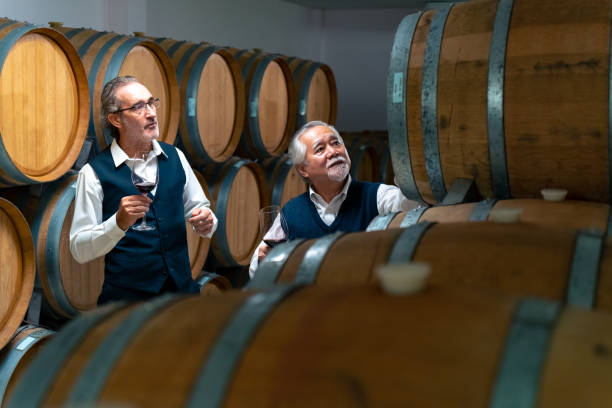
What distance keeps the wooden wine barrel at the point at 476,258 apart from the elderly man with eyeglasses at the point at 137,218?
1.46 meters

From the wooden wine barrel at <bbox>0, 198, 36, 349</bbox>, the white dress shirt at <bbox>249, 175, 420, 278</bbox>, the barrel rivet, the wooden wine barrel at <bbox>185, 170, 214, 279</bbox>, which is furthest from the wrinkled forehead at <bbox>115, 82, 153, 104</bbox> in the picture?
the barrel rivet

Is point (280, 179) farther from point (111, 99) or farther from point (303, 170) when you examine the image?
point (111, 99)

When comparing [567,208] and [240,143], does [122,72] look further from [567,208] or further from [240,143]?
[567,208]

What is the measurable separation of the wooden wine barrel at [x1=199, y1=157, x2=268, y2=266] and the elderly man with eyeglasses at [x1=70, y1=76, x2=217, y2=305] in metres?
1.16

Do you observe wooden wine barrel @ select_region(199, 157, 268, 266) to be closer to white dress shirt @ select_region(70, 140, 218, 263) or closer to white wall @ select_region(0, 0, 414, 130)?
white dress shirt @ select_region(70, 140, 218, 263)

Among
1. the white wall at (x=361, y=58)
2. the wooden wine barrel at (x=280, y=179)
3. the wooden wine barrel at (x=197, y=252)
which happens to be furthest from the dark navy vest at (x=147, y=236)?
the white wall at (x=361, y=58)

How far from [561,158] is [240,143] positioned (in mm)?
3029

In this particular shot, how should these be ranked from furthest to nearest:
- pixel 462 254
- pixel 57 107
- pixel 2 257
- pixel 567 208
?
pixel 57 107 < pixel 2 257 < pixel 567 208 < pixel 462 254

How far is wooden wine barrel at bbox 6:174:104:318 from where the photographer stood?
3.14 m

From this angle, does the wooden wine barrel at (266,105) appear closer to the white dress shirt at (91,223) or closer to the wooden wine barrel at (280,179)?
the wooden wine barrel at (280,179)

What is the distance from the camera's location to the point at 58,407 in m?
1.02

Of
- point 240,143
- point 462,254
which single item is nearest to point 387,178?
point 240,143

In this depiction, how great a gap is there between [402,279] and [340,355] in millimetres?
182

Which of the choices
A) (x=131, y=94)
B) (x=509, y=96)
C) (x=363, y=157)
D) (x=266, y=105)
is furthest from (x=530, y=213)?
(x=363, y=157)
